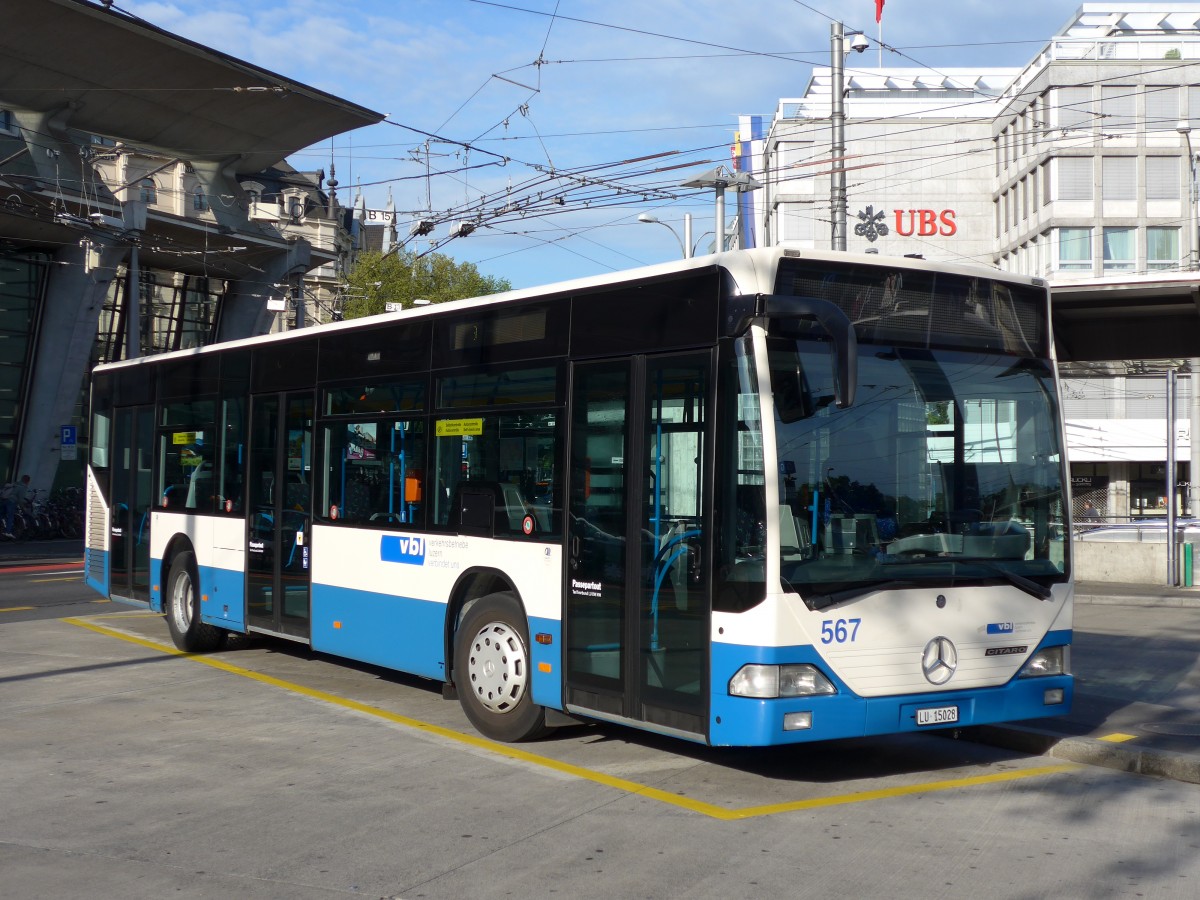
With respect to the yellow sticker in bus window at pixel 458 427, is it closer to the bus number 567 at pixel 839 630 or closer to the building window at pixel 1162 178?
the bus number 567 at pixel 839 630

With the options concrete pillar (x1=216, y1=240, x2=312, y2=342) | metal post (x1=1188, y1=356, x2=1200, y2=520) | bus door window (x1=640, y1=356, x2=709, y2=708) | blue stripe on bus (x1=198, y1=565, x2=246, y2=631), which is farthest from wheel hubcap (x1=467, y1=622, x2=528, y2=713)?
concrete pillar (x1=216, y1=240, x2=312, y2=342)

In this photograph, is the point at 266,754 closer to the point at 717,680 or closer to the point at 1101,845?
the point at 717,680

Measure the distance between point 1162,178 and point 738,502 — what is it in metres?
54.1

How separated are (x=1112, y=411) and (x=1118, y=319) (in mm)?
48989

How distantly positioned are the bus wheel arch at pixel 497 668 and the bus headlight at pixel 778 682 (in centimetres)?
199

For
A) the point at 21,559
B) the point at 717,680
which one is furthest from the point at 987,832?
the point at 21,559

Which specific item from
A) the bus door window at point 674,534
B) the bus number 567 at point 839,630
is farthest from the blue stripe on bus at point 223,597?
the bus number 567 at point 839,630

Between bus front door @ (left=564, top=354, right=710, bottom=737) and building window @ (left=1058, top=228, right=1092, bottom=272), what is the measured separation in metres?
51.7

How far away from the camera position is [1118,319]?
12500mm

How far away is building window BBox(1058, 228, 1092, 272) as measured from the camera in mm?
55281

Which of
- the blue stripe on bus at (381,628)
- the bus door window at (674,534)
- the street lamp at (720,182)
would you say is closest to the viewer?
the bus door window at (674,534)

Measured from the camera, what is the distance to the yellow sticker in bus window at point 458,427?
367 inches

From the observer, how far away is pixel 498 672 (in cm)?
888

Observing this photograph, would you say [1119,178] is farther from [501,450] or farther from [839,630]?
[839,630]
